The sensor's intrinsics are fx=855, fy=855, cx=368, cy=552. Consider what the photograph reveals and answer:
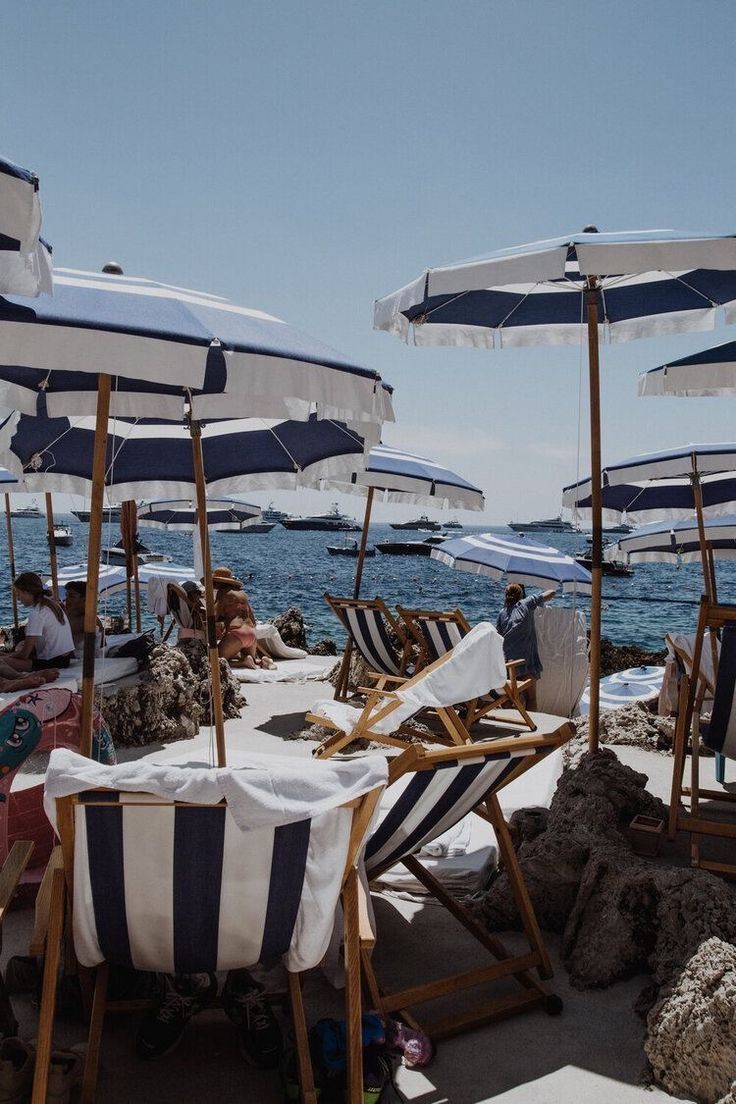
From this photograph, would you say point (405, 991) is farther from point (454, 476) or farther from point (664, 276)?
point (454, 476)

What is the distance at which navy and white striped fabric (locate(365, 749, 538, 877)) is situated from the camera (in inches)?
101

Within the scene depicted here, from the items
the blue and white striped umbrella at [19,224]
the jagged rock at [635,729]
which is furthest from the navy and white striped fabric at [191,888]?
the jagged rock at [635,729]

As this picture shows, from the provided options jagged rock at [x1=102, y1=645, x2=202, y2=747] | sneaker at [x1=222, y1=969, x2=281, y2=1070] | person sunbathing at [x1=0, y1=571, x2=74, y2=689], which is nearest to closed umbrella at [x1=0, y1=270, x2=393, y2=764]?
sneaker at [x1=222, y1=969, x2=281, y2=1070]

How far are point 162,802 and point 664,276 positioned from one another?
4.26 m

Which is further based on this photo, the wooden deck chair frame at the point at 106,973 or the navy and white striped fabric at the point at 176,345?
the navy and white striped fabric at the point at 176,345

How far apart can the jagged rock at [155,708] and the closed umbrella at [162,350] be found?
216 centimetres

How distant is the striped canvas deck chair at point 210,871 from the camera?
6.63ft

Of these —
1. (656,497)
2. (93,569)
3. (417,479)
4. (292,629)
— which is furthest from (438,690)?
(292,629)

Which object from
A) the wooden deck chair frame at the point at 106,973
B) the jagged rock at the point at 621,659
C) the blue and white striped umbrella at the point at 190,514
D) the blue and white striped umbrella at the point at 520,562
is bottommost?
the jagged rock at the point at 621,659

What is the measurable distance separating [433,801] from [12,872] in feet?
3.99

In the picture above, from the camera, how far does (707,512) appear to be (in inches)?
368

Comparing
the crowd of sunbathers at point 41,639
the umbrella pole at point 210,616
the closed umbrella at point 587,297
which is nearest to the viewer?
the closed umbrella at point 587,297

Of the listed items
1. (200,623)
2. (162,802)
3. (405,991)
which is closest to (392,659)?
(200,623)

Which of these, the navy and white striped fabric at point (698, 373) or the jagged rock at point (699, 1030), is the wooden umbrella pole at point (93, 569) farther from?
the navy and white striped fabric at point (698, 373)
